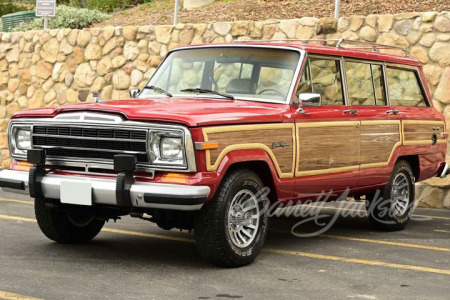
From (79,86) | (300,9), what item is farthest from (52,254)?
(300,9)

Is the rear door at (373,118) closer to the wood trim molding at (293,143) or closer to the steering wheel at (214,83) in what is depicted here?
the wood trim molding at (293,143)

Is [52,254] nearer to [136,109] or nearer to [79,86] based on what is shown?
[136,109]

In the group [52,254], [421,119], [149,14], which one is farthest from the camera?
[149,14]

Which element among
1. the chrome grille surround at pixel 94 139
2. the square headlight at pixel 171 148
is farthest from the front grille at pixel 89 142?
the square headlight at pixel 171 148

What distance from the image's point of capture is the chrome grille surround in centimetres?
657

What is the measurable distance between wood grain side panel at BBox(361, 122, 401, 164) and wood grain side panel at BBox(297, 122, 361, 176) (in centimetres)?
13

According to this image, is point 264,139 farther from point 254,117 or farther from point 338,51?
point 338,51

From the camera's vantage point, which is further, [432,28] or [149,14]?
[149,14]

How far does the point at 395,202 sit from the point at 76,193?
400 centimetres

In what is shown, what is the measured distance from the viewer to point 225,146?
6738mm

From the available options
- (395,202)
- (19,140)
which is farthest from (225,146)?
(395,202)

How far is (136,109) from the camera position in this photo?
676 cm

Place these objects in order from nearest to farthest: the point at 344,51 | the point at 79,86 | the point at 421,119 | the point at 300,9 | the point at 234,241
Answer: the point at 234,241, the point at 344,51, the point at 421,119, the point at 79,86, the point at 300,9

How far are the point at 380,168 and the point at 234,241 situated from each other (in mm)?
2562
